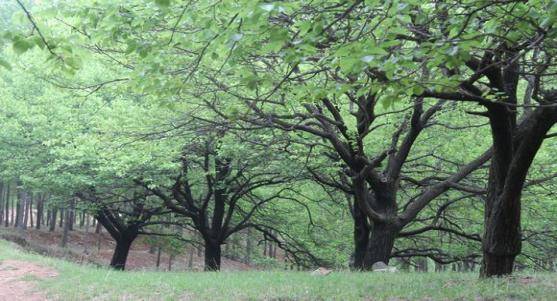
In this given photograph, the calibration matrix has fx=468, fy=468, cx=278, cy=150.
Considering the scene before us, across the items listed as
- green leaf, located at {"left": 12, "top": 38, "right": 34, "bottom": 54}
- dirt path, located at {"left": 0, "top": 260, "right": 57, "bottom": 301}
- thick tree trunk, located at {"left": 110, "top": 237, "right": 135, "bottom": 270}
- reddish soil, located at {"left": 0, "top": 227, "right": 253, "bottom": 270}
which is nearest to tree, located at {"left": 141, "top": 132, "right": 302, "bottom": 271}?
thick tree trunk, located at {"left": 110, "top": 237, "right": 135, "bottom": 270}

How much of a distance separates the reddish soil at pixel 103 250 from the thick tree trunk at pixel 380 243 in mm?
17753

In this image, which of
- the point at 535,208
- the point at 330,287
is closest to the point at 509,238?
the point at 330,287

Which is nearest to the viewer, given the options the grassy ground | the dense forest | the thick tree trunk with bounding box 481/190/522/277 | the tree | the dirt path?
the dense forest

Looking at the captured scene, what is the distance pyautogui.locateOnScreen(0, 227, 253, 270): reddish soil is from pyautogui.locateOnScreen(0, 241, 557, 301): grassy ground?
18.5 m

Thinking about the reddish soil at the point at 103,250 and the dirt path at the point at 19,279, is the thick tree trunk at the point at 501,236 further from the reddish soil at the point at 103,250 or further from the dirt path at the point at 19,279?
the reddish soil at the point at 103,250

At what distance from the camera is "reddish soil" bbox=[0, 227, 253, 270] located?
30.2 meters

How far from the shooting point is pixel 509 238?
8219 mm

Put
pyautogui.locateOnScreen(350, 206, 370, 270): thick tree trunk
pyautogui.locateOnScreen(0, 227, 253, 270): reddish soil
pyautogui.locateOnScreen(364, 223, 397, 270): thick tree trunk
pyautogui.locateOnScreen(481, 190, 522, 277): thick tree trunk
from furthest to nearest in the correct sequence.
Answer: pyautogui.locateOnScreen(0, 227, 253, 270): reddish soil, pyautogui.locateOnScreen(350, 206, 370, 270): thick tree trunk, pyautogui.locateOnScreen(364, 223, 397, 270): thick tree trunk, pyautogui.locateOnScreen(481, 190, 522, 277): thick tree trunk

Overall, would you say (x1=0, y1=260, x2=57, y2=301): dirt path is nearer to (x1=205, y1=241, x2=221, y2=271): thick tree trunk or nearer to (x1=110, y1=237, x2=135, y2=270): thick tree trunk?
(x1=205, y1=241, x2=221, y2=271): thick tree trunk

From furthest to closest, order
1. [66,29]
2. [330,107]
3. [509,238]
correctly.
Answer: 1. [330,107]
2. [509,238]
3. [66,29]

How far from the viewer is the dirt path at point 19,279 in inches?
391

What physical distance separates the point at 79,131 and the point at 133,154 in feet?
14.6

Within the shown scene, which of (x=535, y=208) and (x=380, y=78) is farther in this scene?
(x=535, y=208)

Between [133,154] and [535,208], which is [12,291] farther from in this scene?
[535,208]
